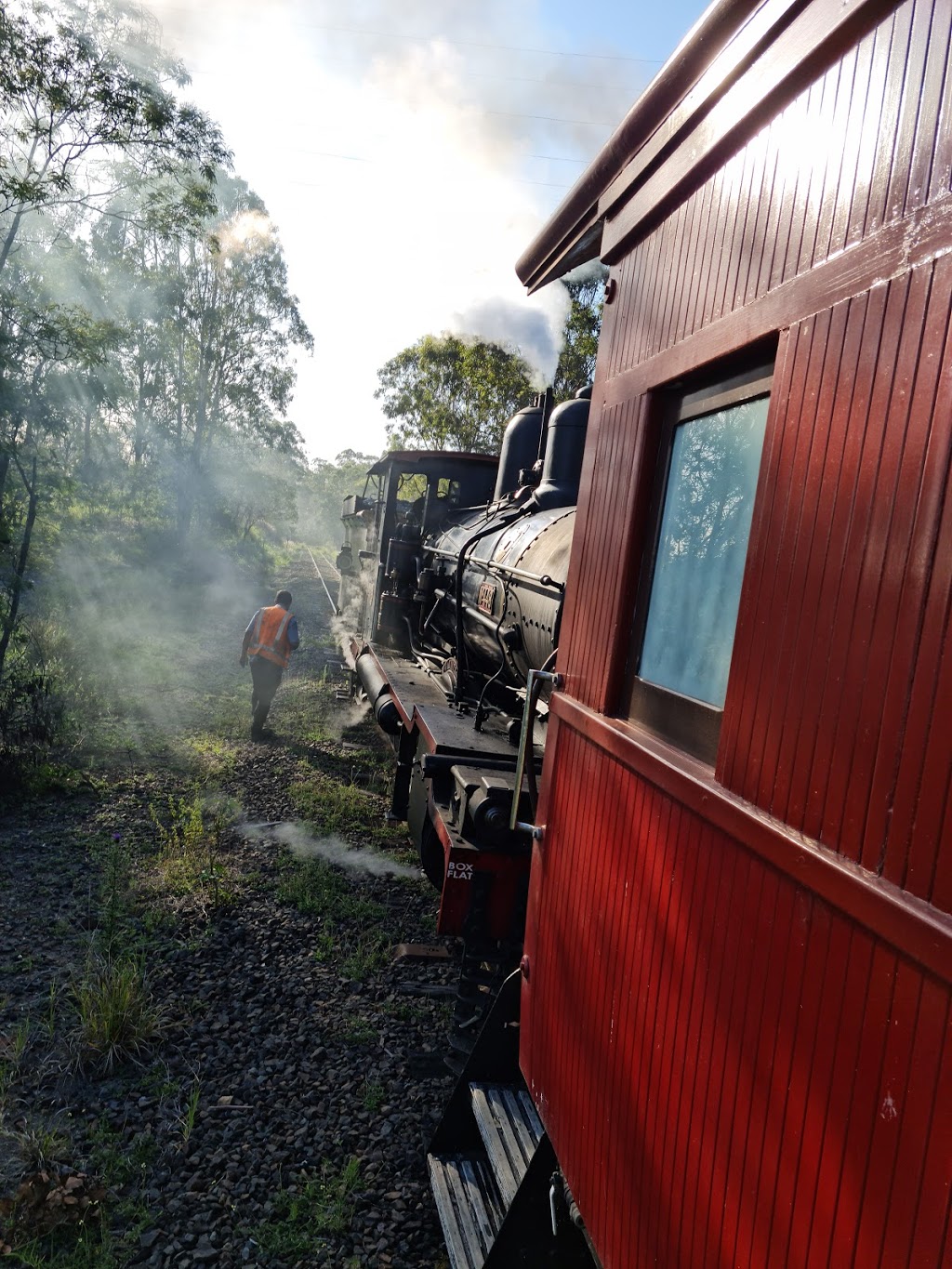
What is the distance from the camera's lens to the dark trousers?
9461 millimetres

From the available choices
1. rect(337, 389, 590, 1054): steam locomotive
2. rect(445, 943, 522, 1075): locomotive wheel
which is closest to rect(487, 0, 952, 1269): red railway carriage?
rect(337, 389, 590, 1054): steam locomotive

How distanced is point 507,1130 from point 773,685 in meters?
2.28

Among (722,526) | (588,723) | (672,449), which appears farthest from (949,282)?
(588,723)

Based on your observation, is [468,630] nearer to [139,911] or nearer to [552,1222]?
[139,911]

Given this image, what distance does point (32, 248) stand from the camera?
72.9 ft

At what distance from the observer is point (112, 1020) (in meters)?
3.85

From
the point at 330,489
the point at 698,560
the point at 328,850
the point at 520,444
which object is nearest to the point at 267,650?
the point at 328,850

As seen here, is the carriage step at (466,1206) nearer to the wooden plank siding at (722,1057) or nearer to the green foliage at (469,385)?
the wooden plank siding at (722,1057)

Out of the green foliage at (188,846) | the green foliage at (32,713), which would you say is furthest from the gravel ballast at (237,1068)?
the green foliage at (32,713)

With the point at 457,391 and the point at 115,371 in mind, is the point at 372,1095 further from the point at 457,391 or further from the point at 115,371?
the point at 457,391

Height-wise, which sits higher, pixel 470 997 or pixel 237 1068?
pixel 470 997

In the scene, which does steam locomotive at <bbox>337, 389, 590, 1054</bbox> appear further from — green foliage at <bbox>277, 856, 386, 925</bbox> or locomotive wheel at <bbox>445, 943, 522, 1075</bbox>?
green foliage at <bbox>277, 856, 386, 925</bbox>

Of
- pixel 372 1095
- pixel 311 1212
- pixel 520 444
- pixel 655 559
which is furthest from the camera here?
pixel 520 444

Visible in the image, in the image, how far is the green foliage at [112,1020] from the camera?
12.5ft
